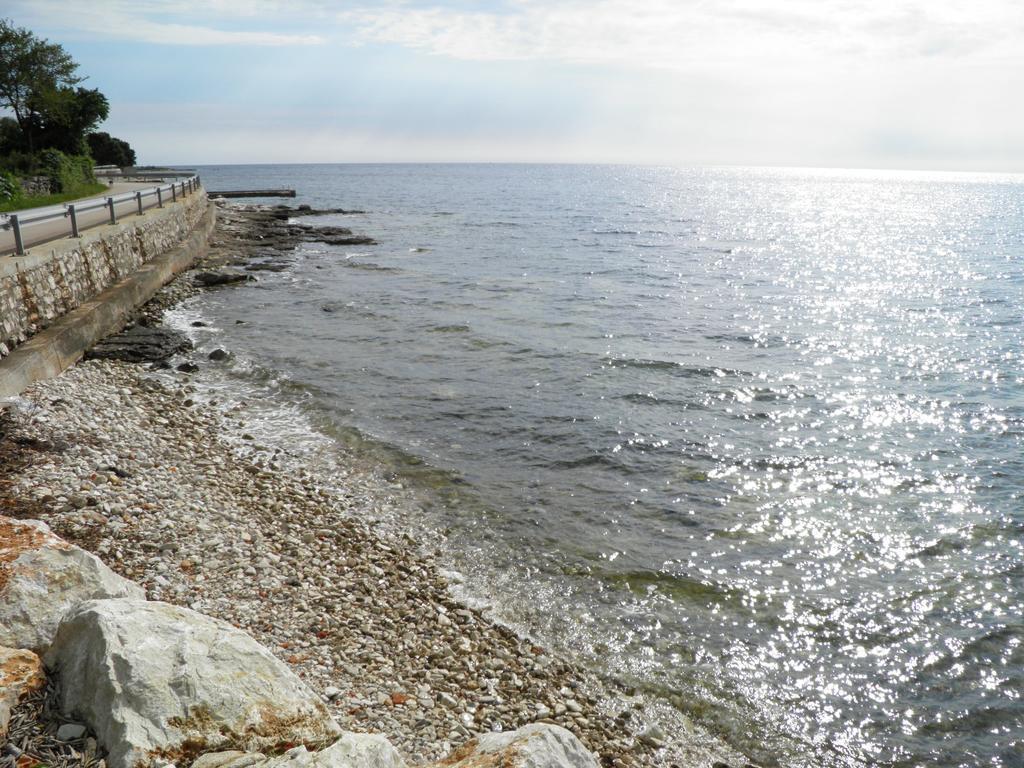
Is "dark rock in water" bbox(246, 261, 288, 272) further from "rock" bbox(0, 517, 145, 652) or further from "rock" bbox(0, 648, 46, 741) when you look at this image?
"rock" bbox(0, 648, 46, 741)

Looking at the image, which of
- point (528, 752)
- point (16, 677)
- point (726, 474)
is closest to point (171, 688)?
point (16, 677)

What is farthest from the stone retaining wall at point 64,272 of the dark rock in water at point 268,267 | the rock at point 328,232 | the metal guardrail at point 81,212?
the rock at point 328,232

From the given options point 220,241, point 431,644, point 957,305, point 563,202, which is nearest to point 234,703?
point 431,644

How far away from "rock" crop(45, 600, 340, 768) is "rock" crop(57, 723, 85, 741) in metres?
0.05

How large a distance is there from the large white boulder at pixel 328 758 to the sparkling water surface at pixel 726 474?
4162 millimetres

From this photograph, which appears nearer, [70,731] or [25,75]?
[70,731]

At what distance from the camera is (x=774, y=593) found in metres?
9.07

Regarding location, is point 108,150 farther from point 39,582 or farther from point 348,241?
point 39,582

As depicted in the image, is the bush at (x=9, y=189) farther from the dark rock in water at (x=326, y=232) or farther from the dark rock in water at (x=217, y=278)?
the dark rock in water at (x=326, y=232)

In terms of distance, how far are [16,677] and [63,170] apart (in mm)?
42714

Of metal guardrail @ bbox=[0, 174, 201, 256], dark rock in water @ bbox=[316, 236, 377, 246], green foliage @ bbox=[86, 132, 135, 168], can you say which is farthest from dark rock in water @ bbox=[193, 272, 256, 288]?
green foliage @ bbox=[86, 132, 135, 168]

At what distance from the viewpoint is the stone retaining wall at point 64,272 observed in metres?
13.2

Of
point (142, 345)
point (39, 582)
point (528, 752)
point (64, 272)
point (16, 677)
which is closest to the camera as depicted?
point (528, 752)

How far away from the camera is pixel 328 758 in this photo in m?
3.66
